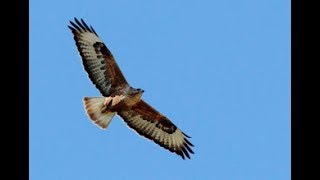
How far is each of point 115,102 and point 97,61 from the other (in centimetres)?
81

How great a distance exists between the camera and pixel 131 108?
895 centimetres

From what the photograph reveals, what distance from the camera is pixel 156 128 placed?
30.4 feet

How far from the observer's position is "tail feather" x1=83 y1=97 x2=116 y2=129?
854 cm

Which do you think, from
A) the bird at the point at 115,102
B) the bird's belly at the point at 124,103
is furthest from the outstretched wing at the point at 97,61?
the bird's belly at the point at 124,103

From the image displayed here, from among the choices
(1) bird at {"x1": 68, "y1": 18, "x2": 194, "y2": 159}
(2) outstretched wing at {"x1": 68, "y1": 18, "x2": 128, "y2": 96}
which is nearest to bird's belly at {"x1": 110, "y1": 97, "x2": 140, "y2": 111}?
(1) bird at {"x1": 68, "y1": 18, "x2": 194, "y2": 159}

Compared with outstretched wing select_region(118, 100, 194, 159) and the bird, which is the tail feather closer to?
the bird

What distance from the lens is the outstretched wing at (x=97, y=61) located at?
345 inches

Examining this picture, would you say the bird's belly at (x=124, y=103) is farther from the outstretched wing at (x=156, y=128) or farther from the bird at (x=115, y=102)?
the outstretched wing at (x=156, y=128)

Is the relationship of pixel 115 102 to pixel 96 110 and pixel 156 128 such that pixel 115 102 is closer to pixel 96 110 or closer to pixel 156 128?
pixel 96 110
